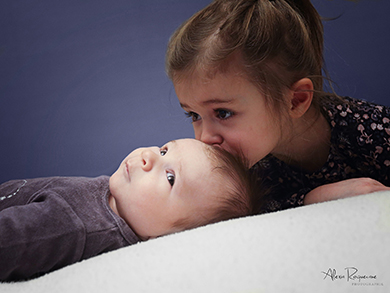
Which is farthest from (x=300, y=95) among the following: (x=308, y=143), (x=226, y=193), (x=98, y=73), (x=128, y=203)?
(x=98, y=73)

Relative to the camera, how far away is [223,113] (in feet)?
2.98

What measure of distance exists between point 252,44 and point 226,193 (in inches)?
14.9

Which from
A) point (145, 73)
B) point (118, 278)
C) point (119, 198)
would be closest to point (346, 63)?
point (145, 73)

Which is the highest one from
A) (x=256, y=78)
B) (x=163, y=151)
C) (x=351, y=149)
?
(x=256, y=78)

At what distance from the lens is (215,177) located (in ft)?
2.52

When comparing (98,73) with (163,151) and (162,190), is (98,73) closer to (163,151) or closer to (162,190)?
(163,151)

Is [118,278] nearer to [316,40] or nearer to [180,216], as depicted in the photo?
[180,216]

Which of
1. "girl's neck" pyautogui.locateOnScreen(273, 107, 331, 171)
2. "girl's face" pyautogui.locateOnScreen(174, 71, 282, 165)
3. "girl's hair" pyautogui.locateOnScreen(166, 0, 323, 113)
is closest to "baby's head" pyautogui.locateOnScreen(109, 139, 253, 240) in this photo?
"girl's face" pyautogui.locateOnScreen(174, 71, 282, 165)

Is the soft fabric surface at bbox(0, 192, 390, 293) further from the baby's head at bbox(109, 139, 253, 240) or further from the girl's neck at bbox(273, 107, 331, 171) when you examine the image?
the girl's neck at bbox(273, 107, 331, 171)

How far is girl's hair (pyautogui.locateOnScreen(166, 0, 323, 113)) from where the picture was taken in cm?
87

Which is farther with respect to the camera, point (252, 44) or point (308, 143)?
point (308, 143)

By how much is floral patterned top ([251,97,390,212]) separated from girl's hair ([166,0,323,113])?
219mm

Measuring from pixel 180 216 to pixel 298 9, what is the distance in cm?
68

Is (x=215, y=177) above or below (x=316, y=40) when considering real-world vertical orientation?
below
